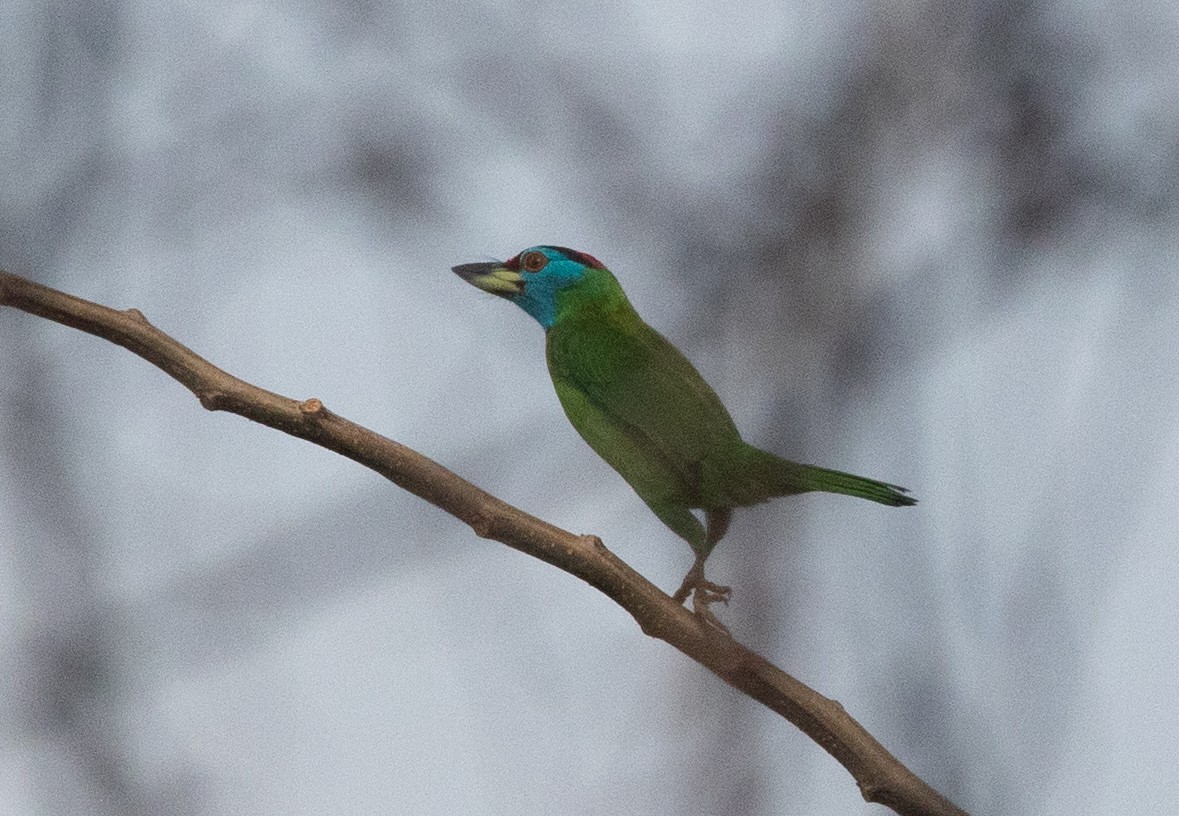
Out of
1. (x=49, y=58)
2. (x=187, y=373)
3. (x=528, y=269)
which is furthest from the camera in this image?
(x=528, y=269)

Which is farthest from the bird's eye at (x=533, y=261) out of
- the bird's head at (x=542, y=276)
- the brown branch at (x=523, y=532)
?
the brown branch at (x=523, y=532)

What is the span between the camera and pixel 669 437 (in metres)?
3.66

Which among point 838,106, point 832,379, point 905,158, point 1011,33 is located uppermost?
point 1011,33

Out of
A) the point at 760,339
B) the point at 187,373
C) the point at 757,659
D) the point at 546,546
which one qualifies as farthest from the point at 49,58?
the point at 757,659

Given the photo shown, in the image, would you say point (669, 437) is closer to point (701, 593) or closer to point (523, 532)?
point (701, 593)

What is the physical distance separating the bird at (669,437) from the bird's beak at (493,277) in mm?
371

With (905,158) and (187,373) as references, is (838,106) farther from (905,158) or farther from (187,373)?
(187,373)

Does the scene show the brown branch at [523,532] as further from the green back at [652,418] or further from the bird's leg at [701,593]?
the green back at [652,418]

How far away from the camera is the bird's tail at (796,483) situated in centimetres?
289

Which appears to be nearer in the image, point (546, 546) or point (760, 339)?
point (760, 339)

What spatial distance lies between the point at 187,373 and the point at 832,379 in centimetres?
127

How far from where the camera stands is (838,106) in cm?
287

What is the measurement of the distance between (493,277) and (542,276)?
0.65 feet

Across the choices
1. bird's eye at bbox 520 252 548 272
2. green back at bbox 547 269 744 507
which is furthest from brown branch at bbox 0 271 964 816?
bird's eye at bbox 520 252 548 272
